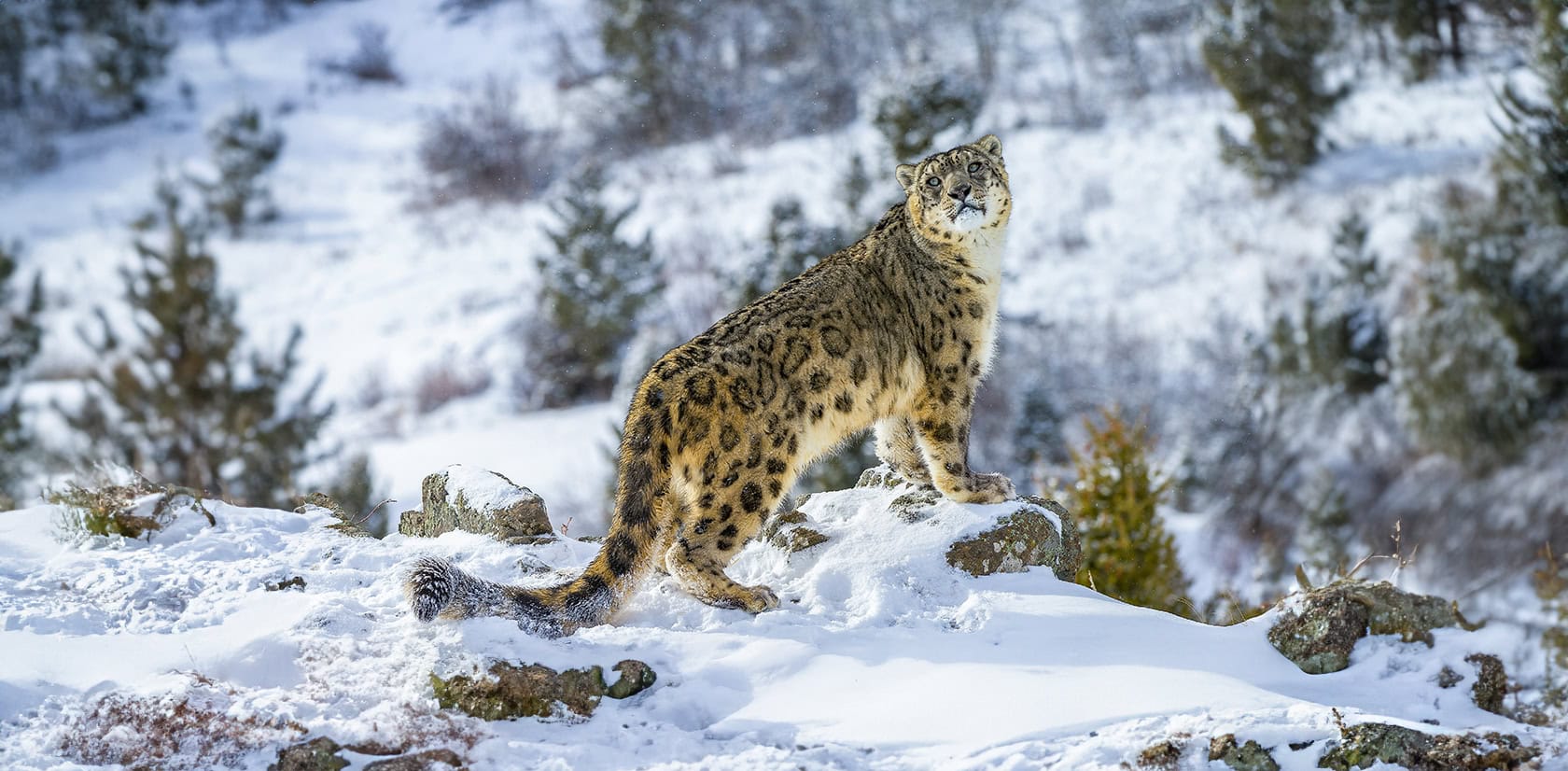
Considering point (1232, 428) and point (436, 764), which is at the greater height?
point (1232, 428)

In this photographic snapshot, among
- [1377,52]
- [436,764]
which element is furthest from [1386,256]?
[436,764]

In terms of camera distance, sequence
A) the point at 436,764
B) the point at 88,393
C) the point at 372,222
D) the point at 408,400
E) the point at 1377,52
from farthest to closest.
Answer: the point at 372,222 < the point at 1377,52 < the point at 408,400 < the point at 88,393 < the point at 436,764

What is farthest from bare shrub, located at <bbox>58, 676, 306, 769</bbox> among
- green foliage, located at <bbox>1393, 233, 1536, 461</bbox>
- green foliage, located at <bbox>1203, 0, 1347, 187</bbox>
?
green foliage, located at <bbox>1203, 0, 1347, 187</bbox>

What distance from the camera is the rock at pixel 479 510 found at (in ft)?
22.6

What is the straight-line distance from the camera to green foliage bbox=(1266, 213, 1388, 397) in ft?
82.5

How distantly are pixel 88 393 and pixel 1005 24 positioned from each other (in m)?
36.1

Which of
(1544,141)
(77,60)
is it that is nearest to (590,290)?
(1544,141)

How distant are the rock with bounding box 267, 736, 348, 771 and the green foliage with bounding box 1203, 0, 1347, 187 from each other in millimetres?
30357

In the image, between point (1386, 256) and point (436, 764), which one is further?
point (1386, 256)

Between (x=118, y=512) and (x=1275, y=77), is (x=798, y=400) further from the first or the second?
(x=1275, y=77)

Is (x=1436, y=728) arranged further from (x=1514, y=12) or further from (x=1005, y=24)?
(x=1005, y=24)

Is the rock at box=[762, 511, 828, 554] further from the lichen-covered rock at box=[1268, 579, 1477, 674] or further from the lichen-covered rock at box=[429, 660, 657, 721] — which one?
the lichen-covered rock at box=[1268, 579, 1477, 674]

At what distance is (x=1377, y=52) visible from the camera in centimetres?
3378

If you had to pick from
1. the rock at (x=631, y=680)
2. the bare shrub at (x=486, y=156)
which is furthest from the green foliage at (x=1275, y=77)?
the rock at (x=631, y=680)
